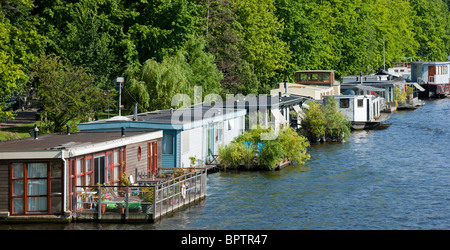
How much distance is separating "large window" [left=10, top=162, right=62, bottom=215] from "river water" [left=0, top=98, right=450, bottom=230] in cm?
98

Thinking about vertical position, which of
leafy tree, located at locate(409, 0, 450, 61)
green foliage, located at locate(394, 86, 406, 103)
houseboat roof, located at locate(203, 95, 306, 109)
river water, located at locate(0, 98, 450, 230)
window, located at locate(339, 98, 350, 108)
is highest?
leafy tree, located at locate(409, 0, 450, 61)

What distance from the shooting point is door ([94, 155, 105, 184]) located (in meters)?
33.0

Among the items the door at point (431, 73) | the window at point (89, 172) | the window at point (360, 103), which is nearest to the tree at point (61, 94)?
the window at point (89, 172)

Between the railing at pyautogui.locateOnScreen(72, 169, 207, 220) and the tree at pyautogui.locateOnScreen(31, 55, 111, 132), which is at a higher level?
the tree at pyautogui.locateOnScreen(31, 55, 111, 132)

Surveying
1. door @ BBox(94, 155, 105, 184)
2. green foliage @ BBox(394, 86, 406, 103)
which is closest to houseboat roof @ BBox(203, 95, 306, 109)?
door @ BBox(94, 155, 105, 184)

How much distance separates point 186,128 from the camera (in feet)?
133

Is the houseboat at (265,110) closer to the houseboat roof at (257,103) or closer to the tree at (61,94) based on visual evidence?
the houseboat roof at (257,103)

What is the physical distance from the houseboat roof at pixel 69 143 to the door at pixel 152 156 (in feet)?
1.55

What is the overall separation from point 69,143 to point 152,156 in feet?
22.1

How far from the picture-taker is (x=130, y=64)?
206 ft

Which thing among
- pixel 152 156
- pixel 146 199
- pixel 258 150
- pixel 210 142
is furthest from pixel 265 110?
pixel 146 199

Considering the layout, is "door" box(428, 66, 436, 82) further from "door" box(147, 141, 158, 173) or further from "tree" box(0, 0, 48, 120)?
"door" box(147, 141, 158, 173)

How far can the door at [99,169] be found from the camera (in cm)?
3303
